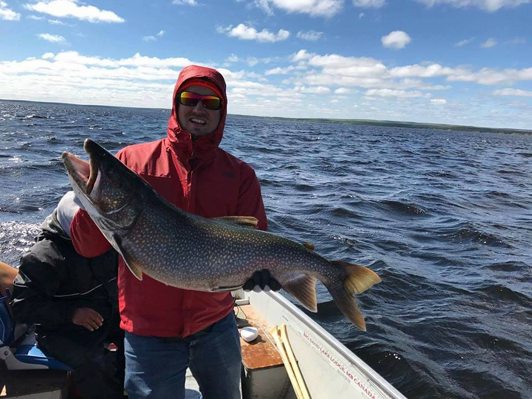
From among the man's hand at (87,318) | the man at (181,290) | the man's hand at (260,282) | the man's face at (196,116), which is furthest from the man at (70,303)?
the man's hand at (260,282)

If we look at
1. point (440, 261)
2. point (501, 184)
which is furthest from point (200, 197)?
point (501, 184)

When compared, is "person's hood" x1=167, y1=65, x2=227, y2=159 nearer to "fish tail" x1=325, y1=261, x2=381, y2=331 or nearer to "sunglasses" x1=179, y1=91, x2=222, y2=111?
"sunglasses" x1=179, y1=91, x2=222, y2=111

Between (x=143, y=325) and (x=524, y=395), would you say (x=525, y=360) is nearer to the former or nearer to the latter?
(x=524, y=395)

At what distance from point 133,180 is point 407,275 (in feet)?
31.9

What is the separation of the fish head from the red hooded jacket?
0.26 metres

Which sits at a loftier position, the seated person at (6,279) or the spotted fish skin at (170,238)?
the spotted fish skin at (170,238)

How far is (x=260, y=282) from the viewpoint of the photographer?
9.89ft

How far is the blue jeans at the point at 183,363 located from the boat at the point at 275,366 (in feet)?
4.69

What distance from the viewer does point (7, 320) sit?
4105 mm

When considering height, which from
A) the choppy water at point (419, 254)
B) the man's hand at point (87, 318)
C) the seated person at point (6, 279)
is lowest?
the choppy water at point (419, 254)

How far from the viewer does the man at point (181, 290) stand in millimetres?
3002

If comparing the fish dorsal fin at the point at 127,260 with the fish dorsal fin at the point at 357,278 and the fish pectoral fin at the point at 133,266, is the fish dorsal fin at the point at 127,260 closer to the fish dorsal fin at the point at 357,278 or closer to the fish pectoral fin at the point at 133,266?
the fish pectoral fin at the point at 133,266

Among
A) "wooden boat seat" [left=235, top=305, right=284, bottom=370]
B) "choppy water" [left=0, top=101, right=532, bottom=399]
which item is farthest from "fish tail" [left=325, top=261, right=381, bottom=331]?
"choppy water" [left=0, top=101, right=532, bottom=399]

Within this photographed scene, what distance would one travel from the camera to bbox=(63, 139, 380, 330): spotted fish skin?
2.73m
